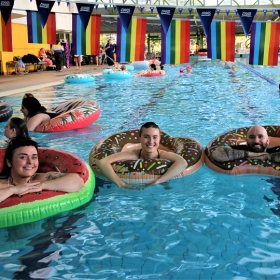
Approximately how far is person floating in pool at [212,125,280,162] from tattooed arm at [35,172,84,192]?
1.69 m

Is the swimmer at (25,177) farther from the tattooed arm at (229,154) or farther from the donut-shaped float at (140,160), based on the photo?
the tattooed arm at (229,154)

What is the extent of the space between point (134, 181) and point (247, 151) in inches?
54.1

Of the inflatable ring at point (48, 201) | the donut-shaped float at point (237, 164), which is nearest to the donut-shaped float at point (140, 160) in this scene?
the donut-shaped float at point (237, 164)

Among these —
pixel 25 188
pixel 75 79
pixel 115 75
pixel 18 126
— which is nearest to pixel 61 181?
pixel 25 188

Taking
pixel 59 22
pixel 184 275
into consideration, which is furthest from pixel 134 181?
pixel 59 22

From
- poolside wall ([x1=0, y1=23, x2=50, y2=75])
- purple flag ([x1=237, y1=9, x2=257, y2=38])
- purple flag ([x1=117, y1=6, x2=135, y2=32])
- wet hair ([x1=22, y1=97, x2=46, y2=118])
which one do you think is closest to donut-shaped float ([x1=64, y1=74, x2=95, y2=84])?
poolside wall ([x1=0, y1=23, x2=50, y2=75])

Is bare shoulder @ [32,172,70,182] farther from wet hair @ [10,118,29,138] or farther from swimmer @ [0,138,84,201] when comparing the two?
wet hair @ [10,118,29,138]

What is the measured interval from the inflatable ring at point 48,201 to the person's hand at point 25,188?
1.5 inches

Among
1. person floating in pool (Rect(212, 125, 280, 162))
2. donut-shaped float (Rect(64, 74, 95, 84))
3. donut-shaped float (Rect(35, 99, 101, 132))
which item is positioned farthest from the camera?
donut-shaped float (Rect(64, 74, 95, 84))

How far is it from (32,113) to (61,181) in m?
3.21

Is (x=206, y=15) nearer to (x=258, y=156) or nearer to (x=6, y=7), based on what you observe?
(x=258, y=156)

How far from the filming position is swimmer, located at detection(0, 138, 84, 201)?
2.97 metres

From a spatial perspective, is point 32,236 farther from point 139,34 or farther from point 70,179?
point 139,34

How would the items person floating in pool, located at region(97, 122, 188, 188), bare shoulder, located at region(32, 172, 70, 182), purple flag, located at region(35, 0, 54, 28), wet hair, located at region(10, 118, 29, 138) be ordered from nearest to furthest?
bare shoulder, located at region(32, 172, 70, 182) < person floating in pool, located at region(97, 122, 188, 188) < wet hair, located at region(10, 118, 29, 138) < purple flag, located at region(35, 0, 54, 28)
